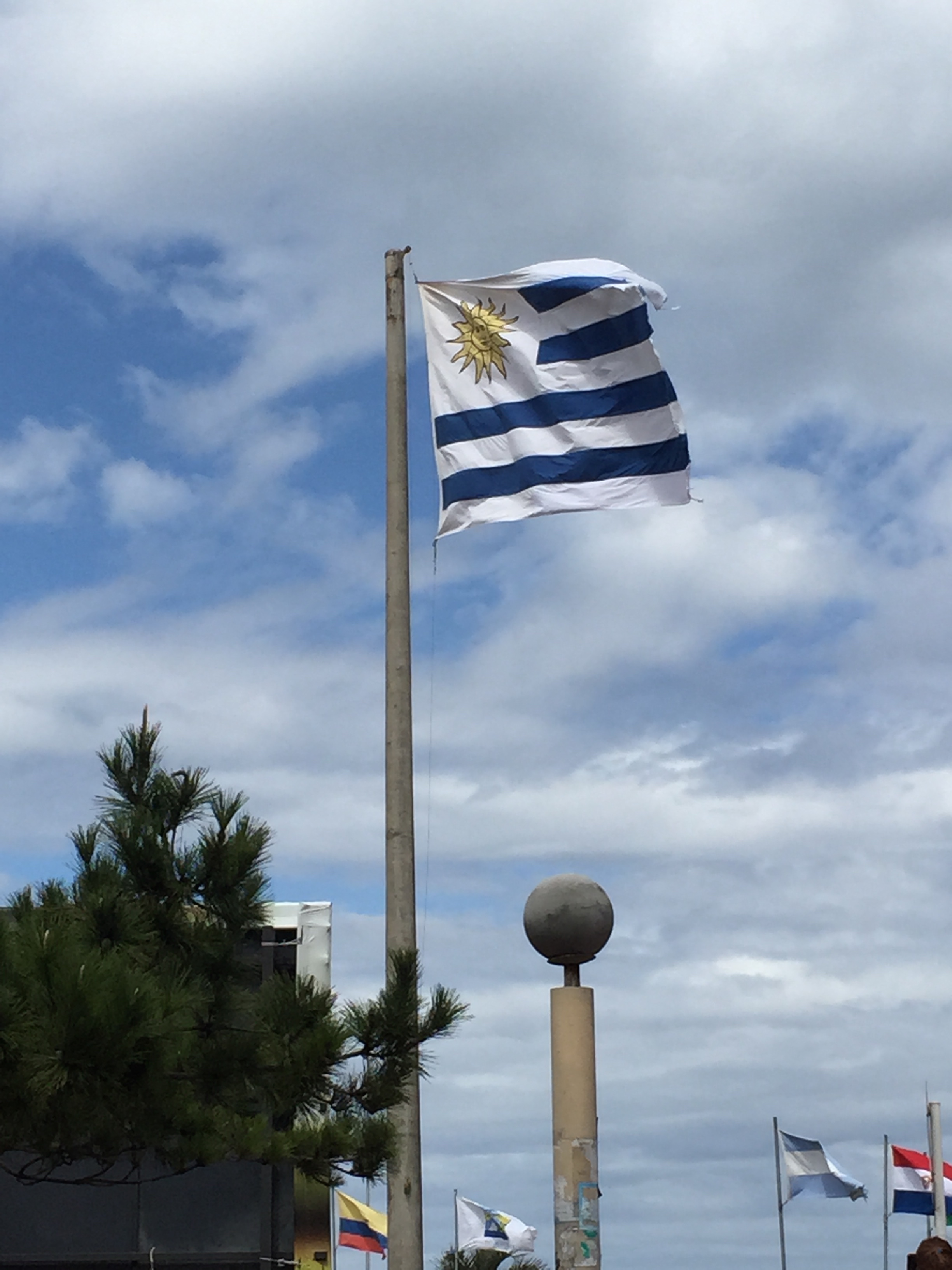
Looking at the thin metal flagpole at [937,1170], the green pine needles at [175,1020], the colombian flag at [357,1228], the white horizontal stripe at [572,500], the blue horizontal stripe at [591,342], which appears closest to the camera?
the green pine needles at [175,1020]

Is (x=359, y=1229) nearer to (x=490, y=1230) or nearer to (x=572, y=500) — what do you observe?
(x=490, y=1230)

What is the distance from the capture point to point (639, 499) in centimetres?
1384

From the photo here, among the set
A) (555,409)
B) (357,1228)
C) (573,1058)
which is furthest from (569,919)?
(357,1228)

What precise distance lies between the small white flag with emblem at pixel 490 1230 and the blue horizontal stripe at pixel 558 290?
2323 cm

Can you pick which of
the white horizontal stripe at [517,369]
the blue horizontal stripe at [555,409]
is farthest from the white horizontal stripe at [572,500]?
the white horizontal stripe at [517,369]

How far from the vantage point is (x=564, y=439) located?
13906mm

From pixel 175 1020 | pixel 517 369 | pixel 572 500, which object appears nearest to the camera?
pixel 175 1020

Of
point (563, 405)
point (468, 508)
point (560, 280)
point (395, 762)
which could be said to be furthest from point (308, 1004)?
point (560, 280)

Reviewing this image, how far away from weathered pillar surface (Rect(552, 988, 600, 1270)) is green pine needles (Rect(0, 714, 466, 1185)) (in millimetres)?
697

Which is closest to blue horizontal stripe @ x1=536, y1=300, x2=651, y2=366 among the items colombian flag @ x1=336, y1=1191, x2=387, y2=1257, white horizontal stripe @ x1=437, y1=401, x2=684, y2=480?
white horizontal stripe @ x1=437, y1=401, x2=684, y2=480

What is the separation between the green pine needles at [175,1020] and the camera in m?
10.2

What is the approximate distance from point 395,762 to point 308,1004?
161cm

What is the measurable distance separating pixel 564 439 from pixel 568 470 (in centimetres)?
30

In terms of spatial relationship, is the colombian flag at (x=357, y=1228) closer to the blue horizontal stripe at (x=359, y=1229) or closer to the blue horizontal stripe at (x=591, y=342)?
the blue horizontal stripe at (x=359, y=1229)
